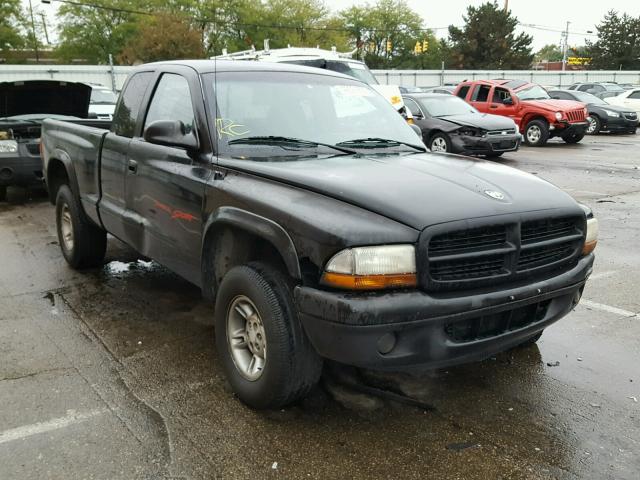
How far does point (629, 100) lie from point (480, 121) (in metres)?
13.0

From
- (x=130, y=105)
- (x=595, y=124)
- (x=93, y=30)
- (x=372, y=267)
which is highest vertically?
(x=93, y=30)

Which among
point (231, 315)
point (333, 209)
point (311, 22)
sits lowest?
point (231, 315)

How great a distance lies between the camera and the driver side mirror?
3.64 m

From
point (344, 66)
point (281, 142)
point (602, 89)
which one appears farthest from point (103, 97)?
point (602, 89)

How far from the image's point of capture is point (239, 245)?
3.34 m

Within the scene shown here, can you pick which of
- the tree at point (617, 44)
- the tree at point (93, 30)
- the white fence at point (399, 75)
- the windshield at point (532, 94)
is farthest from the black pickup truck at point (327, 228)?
the tree at point (617, 44)

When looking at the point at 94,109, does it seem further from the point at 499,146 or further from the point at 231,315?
the point at 231,315

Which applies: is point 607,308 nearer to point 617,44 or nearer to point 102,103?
point 102,103

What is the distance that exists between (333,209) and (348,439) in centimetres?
117

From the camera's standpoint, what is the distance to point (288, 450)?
2.90 metres

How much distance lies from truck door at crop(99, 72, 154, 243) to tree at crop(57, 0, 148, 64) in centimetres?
6215

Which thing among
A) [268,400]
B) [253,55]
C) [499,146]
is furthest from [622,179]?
[268,400]

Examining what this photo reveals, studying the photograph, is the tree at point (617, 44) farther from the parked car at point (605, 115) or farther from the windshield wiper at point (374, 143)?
the windshield wiper at point (374, 143)

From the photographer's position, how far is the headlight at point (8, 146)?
8484 mm
